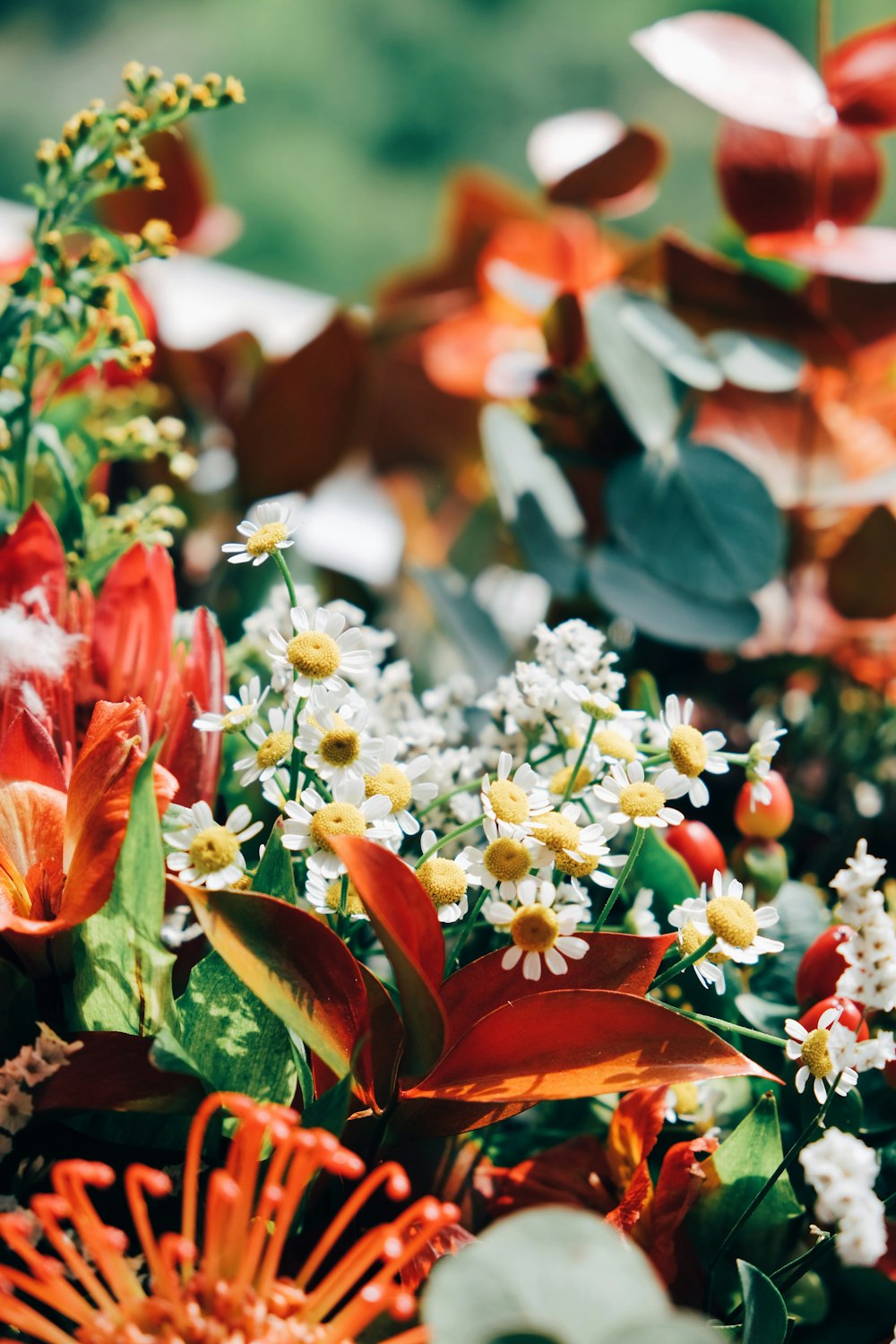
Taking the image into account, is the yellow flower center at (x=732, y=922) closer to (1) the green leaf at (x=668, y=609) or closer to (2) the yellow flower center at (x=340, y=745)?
(2) the yellow flower center at (x=340, y=745)

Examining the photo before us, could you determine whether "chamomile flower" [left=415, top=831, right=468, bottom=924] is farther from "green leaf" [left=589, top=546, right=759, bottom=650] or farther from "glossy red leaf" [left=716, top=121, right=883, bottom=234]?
"glossy red leaf" [left=716, top=121, right=883, bottom=234]

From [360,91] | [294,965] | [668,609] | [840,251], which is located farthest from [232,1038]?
[360,91]

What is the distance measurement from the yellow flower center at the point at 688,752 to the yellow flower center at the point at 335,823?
9 cm

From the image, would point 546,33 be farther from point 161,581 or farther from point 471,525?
point 161,581

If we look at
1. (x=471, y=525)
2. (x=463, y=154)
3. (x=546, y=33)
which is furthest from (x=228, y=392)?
(x=546, y=33)

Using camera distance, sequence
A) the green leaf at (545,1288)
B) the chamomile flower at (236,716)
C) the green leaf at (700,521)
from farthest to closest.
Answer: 1. the green leaf at (700,521)
2. the chamomile flower at (236,716)
3. the green leaf at (545,1288)

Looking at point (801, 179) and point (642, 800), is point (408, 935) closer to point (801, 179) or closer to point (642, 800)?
point (642, 800)

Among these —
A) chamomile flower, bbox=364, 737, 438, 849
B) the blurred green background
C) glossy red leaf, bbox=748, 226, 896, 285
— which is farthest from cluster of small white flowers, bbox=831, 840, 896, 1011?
the blurred green background

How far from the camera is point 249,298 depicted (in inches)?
38.0

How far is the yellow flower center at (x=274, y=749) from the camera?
316 millimetres

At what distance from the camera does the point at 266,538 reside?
13.0 inches

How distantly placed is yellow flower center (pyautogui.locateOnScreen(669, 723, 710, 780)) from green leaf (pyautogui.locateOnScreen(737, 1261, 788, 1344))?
4.9 inches

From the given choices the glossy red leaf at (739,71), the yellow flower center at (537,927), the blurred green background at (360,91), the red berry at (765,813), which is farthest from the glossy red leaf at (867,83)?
the blurred green background at (360,91)

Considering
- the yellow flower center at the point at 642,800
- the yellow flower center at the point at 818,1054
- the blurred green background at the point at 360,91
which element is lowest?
the blurred green background at the point at 360,91
